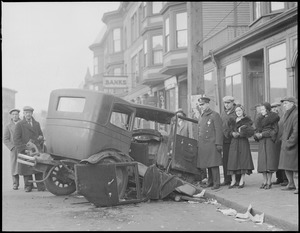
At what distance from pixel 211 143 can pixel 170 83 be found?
17.0m

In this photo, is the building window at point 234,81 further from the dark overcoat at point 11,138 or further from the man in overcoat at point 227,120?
the dark overcoat at point 11,138

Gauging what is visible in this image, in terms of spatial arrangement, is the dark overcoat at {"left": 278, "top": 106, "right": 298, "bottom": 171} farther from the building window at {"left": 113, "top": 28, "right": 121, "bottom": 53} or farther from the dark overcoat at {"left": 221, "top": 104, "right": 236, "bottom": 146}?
the building window at {"left": 113, "top": 28, "right": 121, "bottom": 53}

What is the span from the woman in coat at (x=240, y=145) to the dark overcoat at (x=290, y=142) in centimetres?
97

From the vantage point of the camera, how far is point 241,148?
9680 mm

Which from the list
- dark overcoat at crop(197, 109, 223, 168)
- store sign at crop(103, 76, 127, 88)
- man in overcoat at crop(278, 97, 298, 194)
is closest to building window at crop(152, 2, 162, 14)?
store sign at crop(103, 76, 127, 88)

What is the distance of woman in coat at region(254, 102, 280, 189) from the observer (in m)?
9.25

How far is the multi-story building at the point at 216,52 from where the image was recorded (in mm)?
14953

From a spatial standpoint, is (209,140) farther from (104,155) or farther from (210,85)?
(210,85)

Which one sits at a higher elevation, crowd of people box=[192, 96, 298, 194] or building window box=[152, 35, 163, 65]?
building window box=[152, 35, 163, 65]

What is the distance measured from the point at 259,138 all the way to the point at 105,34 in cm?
3362

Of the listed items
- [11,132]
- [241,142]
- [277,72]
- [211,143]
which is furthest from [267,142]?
[277,72]

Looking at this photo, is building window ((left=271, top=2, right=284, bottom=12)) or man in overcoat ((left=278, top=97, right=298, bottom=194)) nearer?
man in overcoat ((left=278, top=97, right=298, bottom=194))

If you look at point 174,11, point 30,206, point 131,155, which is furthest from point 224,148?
point 174,11

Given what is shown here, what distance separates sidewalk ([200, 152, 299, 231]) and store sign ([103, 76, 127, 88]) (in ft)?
48.6
